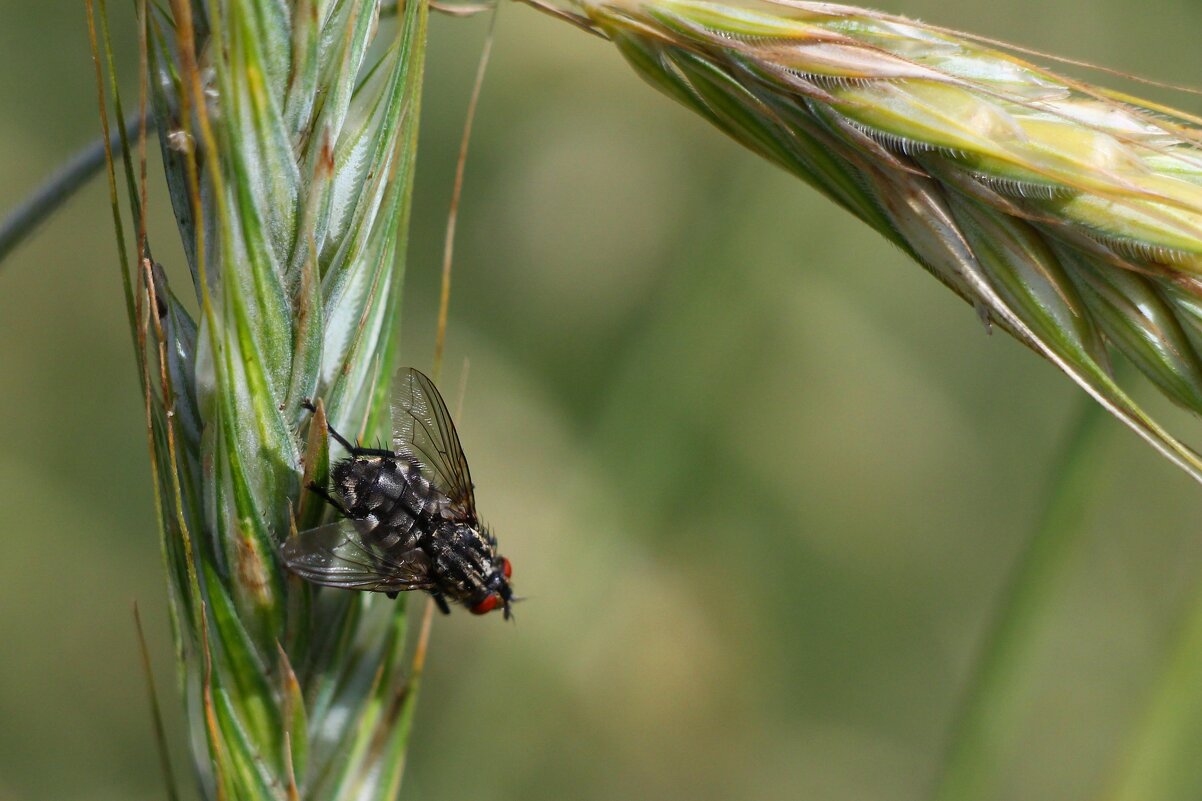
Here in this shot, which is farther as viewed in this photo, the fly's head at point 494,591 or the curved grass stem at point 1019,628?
the fly's head at point 494,591

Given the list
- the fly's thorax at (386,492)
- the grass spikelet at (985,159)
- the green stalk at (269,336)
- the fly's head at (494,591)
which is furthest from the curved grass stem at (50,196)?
the fly's head at (494,591)

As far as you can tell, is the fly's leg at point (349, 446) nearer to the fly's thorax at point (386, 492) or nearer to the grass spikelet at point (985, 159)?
the fly's thorax at point (386, 492)

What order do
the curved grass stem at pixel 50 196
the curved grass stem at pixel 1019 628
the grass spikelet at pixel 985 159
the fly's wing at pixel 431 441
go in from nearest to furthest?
1. the grass spikelet at pixel 985 159
2. the curved grass stem at pixel 50 196
3. the curved grass stem at pixel 1019 628
4. the fly's wing at pixel 431 441

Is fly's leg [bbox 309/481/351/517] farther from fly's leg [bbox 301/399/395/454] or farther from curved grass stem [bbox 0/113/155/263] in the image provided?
curved grass stem [bbox 0/113/155/263]

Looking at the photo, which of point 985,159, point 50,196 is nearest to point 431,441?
point 50,196

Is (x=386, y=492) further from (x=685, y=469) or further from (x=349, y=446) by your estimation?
(x=685, y=469)

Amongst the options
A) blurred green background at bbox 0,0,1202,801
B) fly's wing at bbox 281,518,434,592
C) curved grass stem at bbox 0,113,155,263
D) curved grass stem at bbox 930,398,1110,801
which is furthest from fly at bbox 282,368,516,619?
curved grass stem at bbox 930,398,1110,801

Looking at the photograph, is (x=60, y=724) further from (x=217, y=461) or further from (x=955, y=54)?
(x=955, y=54)
